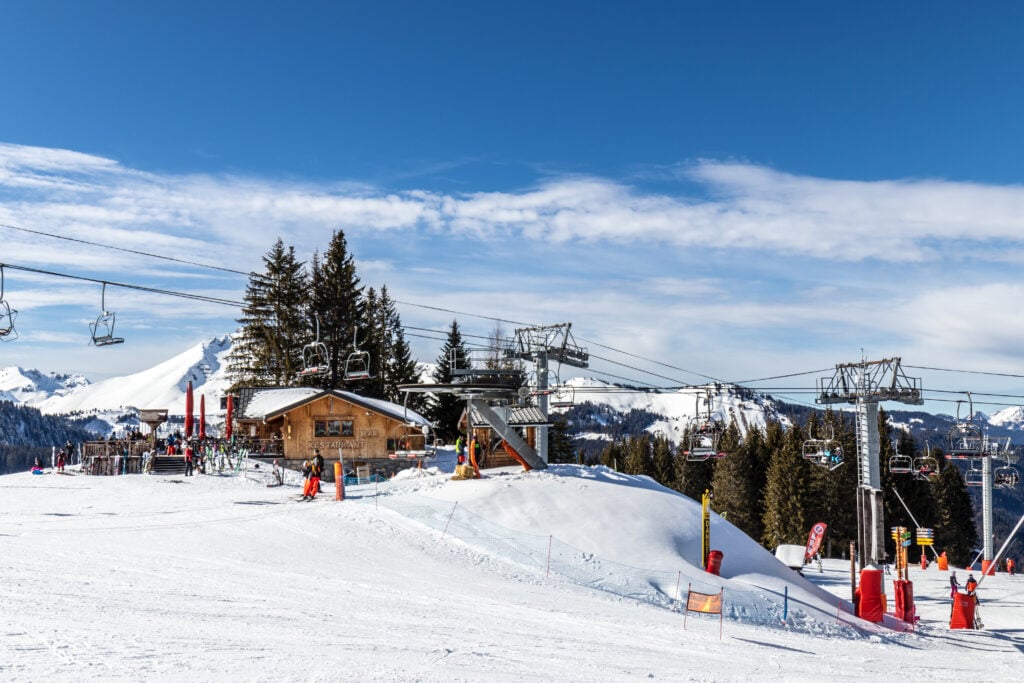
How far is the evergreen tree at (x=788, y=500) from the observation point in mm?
67438

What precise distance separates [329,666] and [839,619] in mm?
16846

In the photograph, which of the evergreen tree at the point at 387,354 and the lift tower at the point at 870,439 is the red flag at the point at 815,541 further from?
the evergreen tree at the point at 387,354

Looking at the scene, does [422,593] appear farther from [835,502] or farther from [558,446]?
[835,502]

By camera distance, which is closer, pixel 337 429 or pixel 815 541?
pixel 815 541

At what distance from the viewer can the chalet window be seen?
162 feet

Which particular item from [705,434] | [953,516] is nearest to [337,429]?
[705,434]

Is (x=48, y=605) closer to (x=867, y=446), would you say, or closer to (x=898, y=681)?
(x=898, y=681)

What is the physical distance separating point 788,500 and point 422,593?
5374cm

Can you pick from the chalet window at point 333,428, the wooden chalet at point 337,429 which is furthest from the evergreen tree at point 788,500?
the chalet window at point 333,428

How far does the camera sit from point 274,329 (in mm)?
68000

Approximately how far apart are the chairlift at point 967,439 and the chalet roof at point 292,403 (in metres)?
27.5

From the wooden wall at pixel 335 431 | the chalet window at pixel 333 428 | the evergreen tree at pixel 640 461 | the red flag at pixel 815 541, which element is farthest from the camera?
the evergreen tree at pixel 640 461

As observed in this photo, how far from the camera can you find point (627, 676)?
14.5 metres

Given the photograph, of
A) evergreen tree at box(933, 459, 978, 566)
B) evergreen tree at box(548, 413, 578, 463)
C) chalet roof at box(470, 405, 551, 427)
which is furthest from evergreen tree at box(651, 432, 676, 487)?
chalet roof at box(470, 405, 551, 427)
